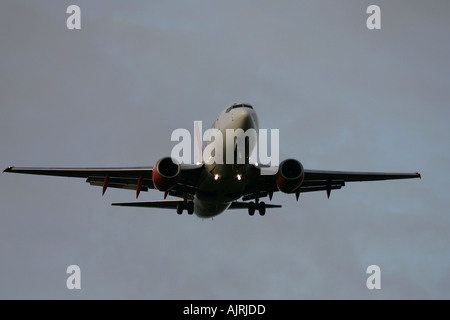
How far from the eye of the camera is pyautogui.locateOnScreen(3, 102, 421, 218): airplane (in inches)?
1266

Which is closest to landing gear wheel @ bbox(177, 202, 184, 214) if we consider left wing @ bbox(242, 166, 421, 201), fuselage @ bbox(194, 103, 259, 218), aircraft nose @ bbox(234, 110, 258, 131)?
left wing @ bbox(242, 166, 421, 201)

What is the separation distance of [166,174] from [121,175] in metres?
4.62

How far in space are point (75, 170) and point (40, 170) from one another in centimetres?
197

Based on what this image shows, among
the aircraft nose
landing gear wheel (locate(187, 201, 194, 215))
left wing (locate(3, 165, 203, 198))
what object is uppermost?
the aircraft nose

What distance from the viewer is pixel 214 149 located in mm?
32531

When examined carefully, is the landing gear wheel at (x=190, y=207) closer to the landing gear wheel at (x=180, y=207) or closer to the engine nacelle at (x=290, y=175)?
the landing gear wheel at (x=180, y=207)

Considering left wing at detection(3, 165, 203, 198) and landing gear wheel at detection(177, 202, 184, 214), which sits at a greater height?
left wing at detection(3, 165, 203, 198)

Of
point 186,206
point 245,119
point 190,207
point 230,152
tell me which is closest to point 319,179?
point 230,152

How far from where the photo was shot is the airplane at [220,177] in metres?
32.2

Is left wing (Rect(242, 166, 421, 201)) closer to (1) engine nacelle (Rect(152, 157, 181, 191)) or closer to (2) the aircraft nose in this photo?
(2) the aircraft nose

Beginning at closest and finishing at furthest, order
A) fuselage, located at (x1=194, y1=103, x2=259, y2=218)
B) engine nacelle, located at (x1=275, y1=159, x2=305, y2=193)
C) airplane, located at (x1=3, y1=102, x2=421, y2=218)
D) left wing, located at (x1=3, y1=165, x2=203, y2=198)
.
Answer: fuselage, located at (x1=194, y1=103, x2=259, y2=218)
airplane, located at (x1=3, y1=102, x2=421, y2=218)
engine nacelle, located at (x1=275, y1=159, x2=305, y2=193)
left wing, located at (x1=3, y1=165, x2=203, y2=198)

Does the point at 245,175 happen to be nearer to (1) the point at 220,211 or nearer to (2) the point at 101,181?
(1) the point at 220,211

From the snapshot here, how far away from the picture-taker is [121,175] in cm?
3594
